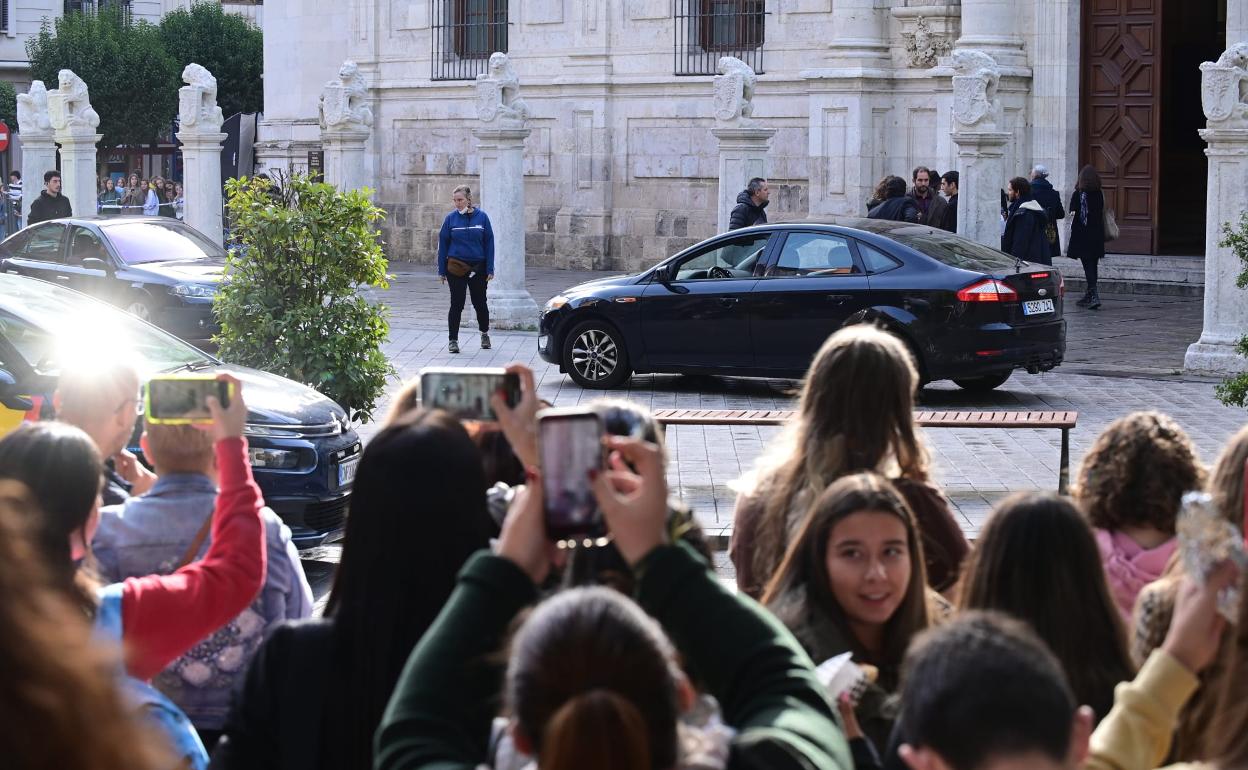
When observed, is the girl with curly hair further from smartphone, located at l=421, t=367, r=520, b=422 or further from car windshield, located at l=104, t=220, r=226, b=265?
car windshield, located at l=104, t=220, r=226, b=265

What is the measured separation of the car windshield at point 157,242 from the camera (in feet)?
62.5

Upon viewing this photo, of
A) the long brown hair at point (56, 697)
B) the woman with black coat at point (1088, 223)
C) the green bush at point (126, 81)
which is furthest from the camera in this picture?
the green bush at point (126, 81)

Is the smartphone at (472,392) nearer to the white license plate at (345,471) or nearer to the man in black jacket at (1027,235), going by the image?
the white license plate at (345,471)

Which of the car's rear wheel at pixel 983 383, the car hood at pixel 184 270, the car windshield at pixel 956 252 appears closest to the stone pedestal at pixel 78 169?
the car hood at pixel 184 270

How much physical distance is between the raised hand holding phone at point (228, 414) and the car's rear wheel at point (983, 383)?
11623 mm

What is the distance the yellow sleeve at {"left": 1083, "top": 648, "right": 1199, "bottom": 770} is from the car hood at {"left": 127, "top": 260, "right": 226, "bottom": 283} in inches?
628

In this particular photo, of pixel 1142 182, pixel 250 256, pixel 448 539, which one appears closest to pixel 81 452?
pixel 448 539

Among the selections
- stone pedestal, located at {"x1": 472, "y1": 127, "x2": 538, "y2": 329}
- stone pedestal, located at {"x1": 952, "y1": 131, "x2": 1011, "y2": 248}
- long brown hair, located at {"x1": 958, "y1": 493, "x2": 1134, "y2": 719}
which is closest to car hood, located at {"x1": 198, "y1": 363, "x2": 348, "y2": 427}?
long brown hair, located at {"x1": 958, "y1": 493, "x2": 1134, "y2": 719}

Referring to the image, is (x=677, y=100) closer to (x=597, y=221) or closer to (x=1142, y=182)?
(x=597, y=221)

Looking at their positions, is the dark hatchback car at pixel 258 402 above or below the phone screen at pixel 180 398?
below

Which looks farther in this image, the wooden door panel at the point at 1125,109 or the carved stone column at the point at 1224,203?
the wooden door panel at the point at 1125,109

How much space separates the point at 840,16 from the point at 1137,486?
69.1ft

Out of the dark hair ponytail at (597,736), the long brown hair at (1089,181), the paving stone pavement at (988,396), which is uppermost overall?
the long brown hair at (1089,181)

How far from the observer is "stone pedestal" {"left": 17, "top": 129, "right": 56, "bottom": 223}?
26266 millimetres
